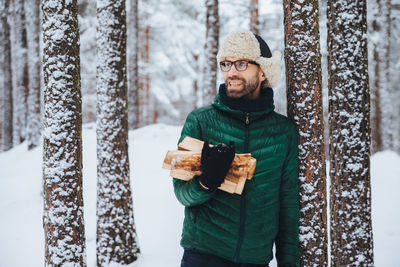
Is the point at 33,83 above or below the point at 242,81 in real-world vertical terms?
above

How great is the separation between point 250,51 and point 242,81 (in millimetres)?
237

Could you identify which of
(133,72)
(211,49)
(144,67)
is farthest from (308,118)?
(144,67)

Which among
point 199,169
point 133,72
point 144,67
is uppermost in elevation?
point 144,67

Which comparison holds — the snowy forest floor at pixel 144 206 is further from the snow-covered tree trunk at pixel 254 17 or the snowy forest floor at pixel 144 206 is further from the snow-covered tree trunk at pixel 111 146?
the snow-covered tree trunk at pixel 254 17

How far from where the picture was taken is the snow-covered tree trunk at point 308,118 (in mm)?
2711

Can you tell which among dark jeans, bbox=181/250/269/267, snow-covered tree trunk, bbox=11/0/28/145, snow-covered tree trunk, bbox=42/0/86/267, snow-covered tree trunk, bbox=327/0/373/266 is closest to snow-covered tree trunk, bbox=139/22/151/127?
snow-covered tree trunk, bbox=11/0/28/145

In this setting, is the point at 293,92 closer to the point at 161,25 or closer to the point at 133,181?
the point at 133,181

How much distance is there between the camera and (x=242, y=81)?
2.47 m

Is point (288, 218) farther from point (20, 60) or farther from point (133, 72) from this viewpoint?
point (20, 60)

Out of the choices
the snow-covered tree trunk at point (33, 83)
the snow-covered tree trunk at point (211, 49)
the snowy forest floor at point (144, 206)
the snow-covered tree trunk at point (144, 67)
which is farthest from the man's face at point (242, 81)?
the snow-covered tree trunk at point (144, 67)

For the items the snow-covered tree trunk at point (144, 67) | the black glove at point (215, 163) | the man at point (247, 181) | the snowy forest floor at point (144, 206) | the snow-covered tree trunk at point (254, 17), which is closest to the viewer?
the black glove at point (215, 163)

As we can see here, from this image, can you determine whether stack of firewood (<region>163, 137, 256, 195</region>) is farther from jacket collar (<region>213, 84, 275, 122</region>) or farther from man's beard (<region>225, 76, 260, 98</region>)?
man's beard (<region>225, 76, 260, 98</region>)

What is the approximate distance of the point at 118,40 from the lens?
A: 4.79 metres

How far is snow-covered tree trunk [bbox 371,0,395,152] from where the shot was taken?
1237 centimetres
